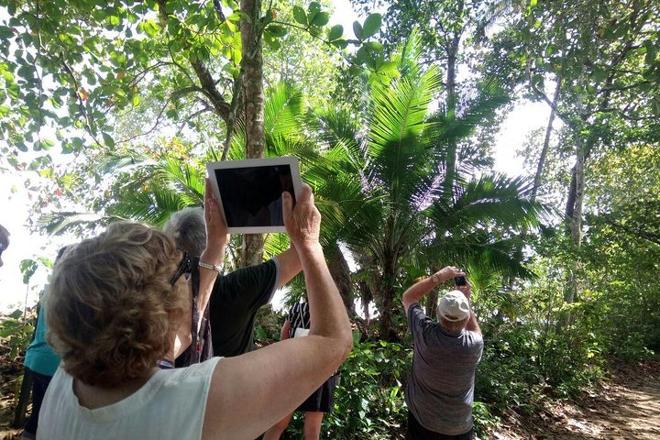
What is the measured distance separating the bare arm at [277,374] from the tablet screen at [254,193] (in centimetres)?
44

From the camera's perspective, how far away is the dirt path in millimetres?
A: 5500

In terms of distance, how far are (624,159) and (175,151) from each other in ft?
48.7

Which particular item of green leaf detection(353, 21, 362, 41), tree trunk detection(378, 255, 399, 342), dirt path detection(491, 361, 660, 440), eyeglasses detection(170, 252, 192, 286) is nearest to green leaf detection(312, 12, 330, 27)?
green leaf detection(353, 21, 362, 41)

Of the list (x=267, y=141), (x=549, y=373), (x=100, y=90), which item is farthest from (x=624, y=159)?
(x=100, y=90)

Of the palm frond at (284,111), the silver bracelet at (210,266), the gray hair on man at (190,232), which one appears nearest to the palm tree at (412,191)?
the palm frond at (284,111)

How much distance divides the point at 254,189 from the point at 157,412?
80cm

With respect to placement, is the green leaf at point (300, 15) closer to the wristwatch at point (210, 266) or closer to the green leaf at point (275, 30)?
the green leaf at point (275, 30)

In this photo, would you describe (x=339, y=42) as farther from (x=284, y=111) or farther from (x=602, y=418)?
(x=602, y=418)

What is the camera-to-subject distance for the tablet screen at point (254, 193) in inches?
55.7

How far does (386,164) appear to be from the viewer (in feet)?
19.5

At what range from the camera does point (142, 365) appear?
0.92 metres

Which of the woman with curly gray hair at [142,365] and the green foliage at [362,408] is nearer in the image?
the woman with curly gray hair at [142,365]

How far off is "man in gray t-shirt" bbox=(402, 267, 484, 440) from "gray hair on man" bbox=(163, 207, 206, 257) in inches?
67.0

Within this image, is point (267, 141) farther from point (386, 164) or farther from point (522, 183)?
point (522, 183)
